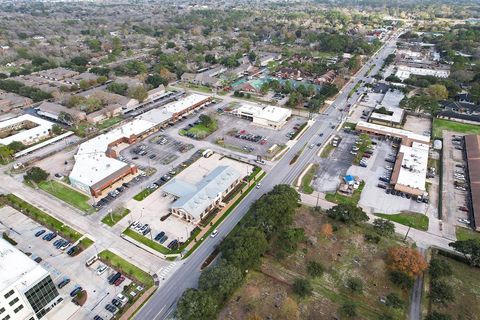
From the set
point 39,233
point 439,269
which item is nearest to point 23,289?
point 39,233

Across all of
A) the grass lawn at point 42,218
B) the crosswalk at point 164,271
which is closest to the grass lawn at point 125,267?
the crosswalk at point 164,271

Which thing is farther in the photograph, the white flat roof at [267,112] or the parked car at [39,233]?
the white flat roof at [267,112]

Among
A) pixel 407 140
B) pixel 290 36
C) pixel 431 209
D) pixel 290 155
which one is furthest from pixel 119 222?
pixel 290 36

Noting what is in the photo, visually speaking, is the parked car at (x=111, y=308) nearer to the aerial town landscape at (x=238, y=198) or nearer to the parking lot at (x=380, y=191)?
the aerial town landscape at (x=238, y=198)

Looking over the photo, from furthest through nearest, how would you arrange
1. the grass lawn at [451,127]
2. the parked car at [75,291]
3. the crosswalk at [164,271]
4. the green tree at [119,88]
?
1. the green tree at [119,88]
2. the grass lawn at [451,127]
3. the crosswalk at [164,271]
4. the parked car at [75,291]

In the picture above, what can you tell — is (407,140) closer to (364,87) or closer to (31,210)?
(364,87)

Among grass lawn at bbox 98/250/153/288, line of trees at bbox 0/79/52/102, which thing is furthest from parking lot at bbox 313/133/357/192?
line of trees at bbox 0/79/52/102
